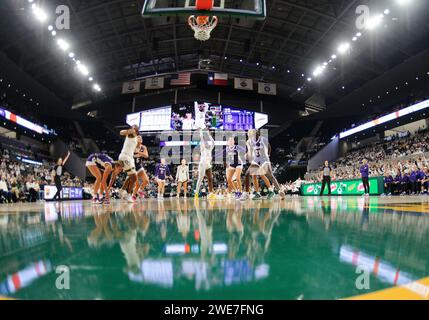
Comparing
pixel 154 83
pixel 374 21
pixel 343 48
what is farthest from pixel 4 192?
pixel 343 48

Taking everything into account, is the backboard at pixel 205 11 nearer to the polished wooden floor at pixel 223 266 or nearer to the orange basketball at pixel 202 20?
the orange basketball at pixel 202 20

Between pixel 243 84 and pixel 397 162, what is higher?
pixel 243 84

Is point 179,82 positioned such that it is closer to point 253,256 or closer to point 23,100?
point 23,100

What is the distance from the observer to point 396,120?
24.1 meters

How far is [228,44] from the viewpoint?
2427 centimetres

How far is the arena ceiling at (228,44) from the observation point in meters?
17.0

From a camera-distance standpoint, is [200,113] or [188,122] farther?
[200,113]

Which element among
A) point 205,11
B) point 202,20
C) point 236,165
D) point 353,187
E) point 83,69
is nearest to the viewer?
point 205,11

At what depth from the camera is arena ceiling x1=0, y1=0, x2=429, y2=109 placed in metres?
17.0

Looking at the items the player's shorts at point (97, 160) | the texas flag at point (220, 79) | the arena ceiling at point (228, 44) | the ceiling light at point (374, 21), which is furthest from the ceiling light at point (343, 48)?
the player's shorts at point (97, 160)

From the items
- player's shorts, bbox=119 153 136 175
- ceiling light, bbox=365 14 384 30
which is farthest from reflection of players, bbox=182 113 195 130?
player's shorts, bbox=119 153 136 175

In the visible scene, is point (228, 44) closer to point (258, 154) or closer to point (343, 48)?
point (343, 48)

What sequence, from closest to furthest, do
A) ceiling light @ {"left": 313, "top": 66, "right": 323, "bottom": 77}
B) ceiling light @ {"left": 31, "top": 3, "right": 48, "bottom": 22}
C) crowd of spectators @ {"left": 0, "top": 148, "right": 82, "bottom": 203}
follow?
crowd of spectators @ {"left": 0, "top": 148, "right": 82, "bottom": 203}, ceiling light @ {"left": 31, "top": 3, "right": 48, "bottom": 22}, ceiling light @ {"left": 313, "top": 66, "right": 323, "bottom": 77}

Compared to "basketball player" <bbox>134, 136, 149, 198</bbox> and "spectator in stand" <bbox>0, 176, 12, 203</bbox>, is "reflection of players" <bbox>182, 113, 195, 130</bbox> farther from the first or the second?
"basketball player" <bbox>134, 136, 149, 198</bbox>
